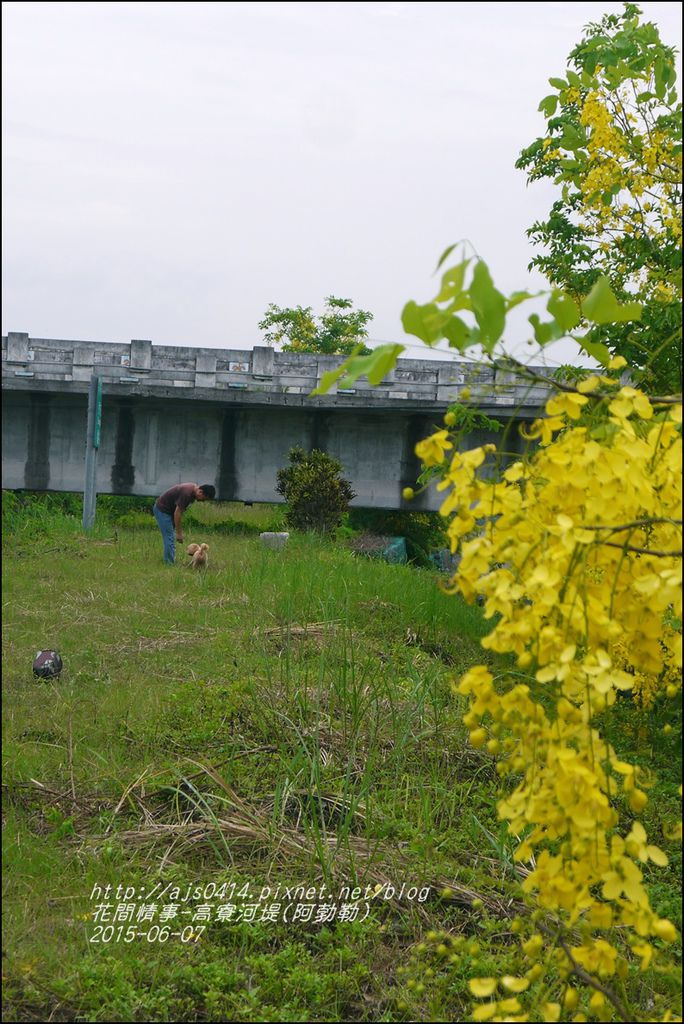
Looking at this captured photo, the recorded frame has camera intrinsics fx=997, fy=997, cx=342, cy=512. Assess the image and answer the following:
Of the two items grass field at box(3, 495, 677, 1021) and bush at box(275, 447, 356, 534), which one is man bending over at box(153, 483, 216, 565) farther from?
grass field at box(3, 495, 677, 1021)

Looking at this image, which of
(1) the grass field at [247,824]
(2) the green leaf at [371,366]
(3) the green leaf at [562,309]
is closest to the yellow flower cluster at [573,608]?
(3) the green leaf at [562,309]

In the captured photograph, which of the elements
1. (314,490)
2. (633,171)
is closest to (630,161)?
(633,171)

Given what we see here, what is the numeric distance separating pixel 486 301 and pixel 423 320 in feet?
0.38

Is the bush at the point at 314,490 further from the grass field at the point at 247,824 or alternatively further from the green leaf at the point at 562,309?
the green leaf at the point at 562,309

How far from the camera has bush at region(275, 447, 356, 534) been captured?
12.4 meters

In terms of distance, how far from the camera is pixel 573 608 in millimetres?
1837

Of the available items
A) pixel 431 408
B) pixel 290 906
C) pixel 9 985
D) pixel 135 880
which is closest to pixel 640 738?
pixel 290 906

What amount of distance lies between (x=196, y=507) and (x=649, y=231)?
10880 mm

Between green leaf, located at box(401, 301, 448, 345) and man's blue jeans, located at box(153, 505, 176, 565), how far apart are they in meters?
8.80

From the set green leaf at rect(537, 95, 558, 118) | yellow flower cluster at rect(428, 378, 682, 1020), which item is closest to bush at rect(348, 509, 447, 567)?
green leaf at rect(537, 95, 558, 118)

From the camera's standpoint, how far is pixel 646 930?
1867 mm

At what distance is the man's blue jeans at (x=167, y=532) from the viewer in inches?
408

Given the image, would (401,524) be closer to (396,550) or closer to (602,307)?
(396,550)

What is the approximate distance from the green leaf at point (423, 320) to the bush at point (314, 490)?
34.6ft
